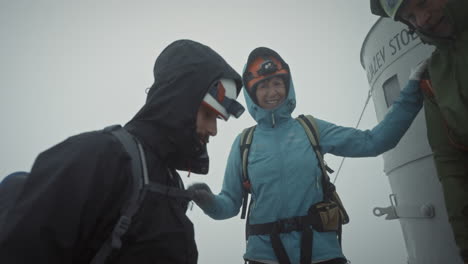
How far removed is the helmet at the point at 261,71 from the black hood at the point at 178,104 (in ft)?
4.72

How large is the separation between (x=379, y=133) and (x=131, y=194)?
2414 millimetres

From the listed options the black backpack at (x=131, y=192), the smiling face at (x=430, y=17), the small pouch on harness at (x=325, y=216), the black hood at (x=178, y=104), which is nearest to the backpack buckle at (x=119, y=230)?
the black backpack at (x=131, y=192)

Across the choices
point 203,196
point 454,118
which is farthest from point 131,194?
point 454,118

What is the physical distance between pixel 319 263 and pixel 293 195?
617 millimetres

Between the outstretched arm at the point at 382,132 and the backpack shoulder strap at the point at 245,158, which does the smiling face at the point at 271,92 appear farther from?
the outstretched arm at the point at 382,132

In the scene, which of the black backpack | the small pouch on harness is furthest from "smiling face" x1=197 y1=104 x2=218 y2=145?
the small pouch on harness

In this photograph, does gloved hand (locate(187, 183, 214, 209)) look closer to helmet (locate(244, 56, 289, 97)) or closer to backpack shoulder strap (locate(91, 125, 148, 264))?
backpack shoulder strap (locate(91, 125, 148, 264))

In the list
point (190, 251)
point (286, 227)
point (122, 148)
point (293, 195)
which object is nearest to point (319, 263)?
point (286, 227)

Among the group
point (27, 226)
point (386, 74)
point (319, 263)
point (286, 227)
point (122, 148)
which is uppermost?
point (386, 74)

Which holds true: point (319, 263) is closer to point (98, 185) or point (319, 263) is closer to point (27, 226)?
point (98, 185)

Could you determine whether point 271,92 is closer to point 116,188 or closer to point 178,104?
point 178,104

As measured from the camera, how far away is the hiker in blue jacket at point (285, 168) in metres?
2.33

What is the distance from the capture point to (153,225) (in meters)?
1.28

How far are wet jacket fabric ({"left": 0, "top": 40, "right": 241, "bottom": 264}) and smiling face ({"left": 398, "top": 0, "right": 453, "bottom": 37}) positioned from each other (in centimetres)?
164
